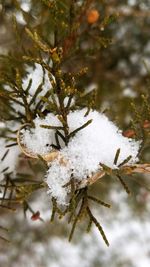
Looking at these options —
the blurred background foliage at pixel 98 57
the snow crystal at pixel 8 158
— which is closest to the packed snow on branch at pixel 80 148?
the blurred background foliage at pixel 98 57

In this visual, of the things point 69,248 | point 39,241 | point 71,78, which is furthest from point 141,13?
point 69,248

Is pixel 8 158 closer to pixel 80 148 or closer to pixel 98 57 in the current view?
pixel 80 148

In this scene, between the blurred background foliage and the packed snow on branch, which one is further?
the blurred background foliage

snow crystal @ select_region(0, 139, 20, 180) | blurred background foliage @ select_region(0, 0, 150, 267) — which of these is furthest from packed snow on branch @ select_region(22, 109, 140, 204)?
snow crystal @ select_region(0, 139, 20, 180)

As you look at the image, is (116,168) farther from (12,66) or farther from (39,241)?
(39,241)

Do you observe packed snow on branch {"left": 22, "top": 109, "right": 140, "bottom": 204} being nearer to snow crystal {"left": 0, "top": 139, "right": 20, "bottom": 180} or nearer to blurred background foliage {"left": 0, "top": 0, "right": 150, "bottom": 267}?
blurred background foliage {"left": 0, "top": 0, "right": 150, "bottom": 267}

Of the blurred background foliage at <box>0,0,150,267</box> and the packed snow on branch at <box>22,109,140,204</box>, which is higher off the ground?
the blurred background foliage at <box>0,0,150,267</box>

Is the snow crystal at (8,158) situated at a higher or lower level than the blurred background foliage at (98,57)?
lower

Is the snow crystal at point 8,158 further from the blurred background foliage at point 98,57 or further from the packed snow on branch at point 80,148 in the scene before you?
the packed snow on branch at point 80,148
